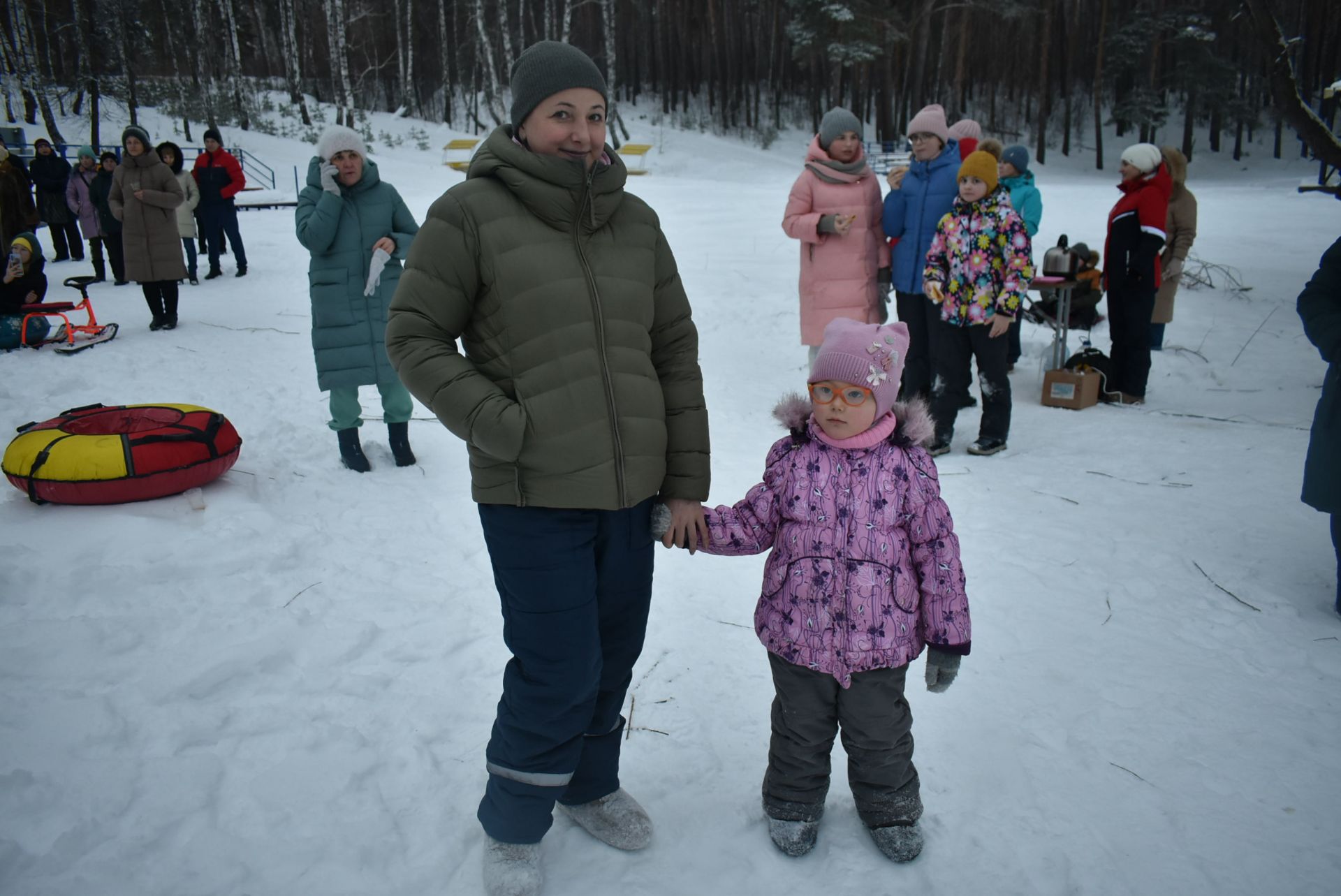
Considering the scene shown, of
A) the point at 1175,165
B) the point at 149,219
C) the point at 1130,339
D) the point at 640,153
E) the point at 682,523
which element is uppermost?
the point at 640,153

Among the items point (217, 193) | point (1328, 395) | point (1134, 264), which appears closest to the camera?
point (1328, 395)

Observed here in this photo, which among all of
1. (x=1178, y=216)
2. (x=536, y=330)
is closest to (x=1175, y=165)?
(x=1178, y=216)

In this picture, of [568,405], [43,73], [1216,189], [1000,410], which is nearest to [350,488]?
[568,405]

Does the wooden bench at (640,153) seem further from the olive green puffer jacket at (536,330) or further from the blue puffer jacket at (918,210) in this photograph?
the olive green puffer jacket at (536,330)

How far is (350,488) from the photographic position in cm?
474

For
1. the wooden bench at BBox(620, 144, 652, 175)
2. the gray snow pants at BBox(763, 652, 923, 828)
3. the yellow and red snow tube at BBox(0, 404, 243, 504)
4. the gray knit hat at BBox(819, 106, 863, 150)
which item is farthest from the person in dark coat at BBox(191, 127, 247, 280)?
the wooden bench at BBox(620, 144, 652, 175)

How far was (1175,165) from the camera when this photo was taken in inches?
271

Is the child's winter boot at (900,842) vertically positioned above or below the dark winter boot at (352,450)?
below

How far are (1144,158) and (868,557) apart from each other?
553cm

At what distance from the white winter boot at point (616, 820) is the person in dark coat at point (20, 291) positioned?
7335 mm

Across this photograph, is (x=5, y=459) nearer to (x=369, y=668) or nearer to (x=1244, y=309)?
(x=369, y=668)

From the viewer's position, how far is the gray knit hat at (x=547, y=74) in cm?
179

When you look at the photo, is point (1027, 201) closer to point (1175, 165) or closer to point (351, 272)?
point (1175, 165)

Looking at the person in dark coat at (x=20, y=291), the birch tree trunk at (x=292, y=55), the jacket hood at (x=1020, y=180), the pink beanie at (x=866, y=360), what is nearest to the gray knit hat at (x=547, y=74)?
the pink beanie at (x=866, y=360)
